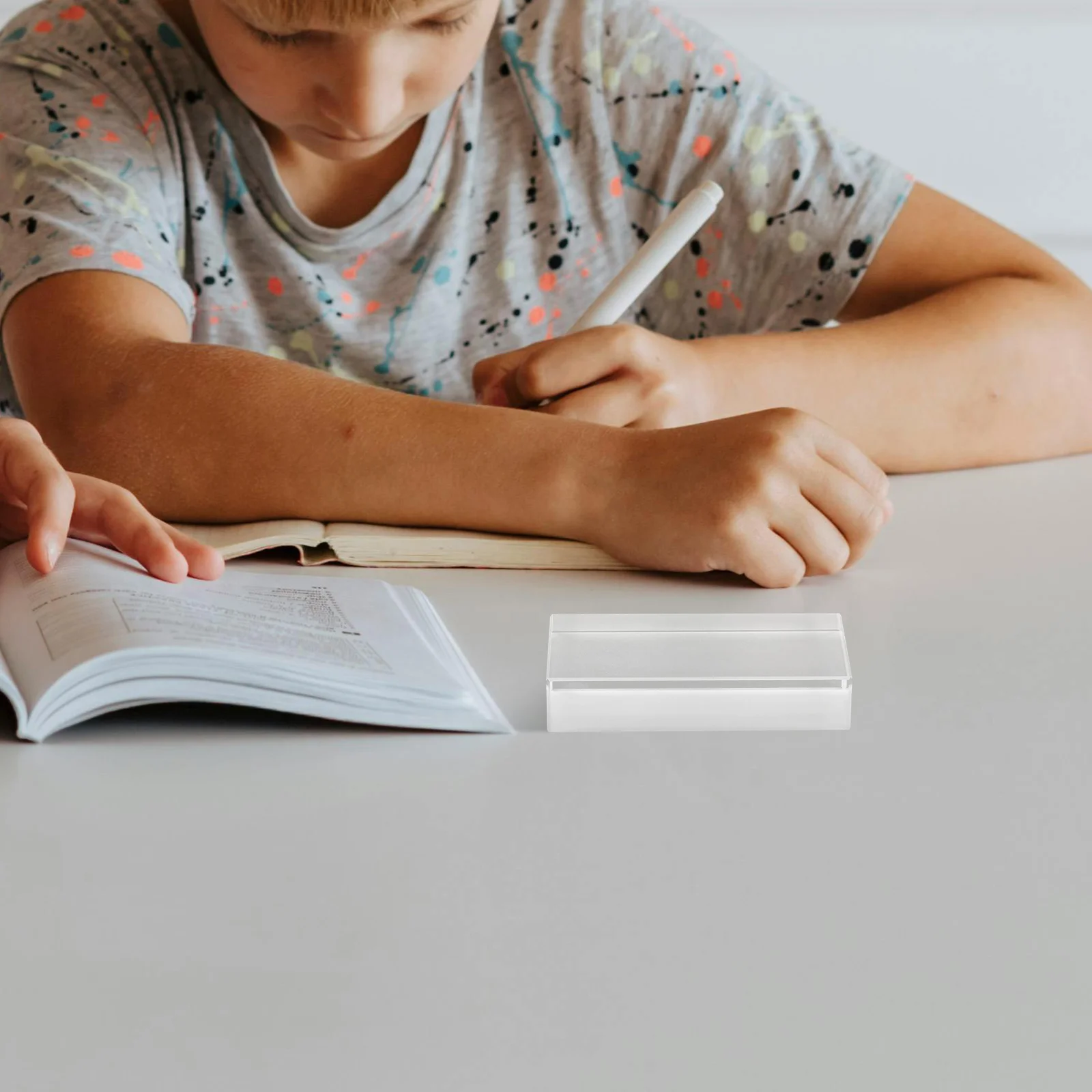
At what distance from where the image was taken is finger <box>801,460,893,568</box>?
2.28 feet

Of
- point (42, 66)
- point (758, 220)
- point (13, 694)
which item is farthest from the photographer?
point (758, 220)

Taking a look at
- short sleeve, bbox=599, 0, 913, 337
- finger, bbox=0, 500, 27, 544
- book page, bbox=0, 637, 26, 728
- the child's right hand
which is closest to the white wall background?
short sleeve, bbox=599, 0, 913, 337

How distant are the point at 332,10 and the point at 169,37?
0.94 ft

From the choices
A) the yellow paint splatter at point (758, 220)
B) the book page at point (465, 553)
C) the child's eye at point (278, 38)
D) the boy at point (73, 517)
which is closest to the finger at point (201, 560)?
the boy at point (73, 517)

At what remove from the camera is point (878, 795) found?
46 cm

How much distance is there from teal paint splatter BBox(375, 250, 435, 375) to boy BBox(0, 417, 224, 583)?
448 millimetres

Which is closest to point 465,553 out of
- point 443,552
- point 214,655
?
point 443,552

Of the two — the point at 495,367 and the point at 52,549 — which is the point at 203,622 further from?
the point at 495,367

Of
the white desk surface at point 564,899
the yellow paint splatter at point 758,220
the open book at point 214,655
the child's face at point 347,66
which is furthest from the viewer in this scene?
the yellow paint splatter at point 758,220

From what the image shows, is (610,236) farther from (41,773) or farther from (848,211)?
(41,773)

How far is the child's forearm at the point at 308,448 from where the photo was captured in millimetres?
727

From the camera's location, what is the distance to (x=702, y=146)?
1.08m

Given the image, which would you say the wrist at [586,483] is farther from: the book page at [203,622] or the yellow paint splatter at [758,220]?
the yellow paint splatter at [758,220]

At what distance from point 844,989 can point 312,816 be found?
178 mm
